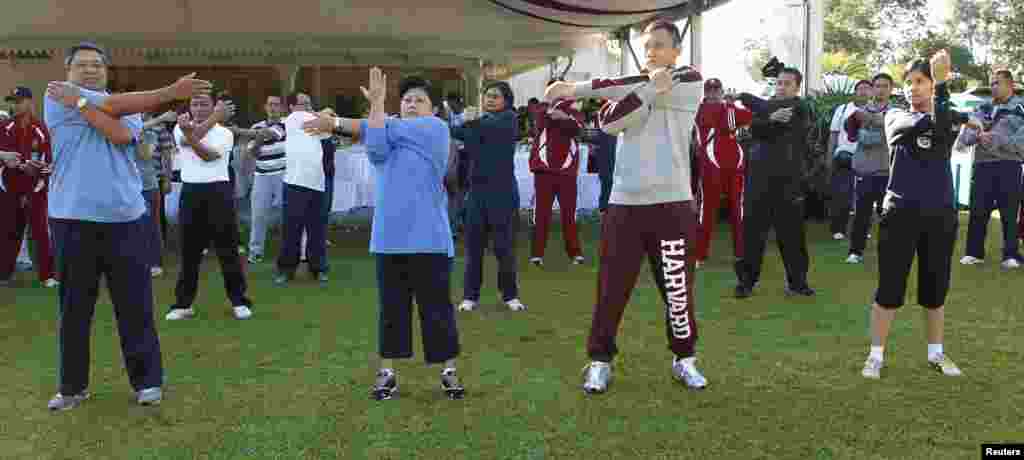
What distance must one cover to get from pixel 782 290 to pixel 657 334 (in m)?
2.05

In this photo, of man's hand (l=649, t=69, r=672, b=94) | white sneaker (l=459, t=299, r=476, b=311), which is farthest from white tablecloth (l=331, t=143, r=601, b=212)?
man's hand (l=649, t=69, r=672, b=94)

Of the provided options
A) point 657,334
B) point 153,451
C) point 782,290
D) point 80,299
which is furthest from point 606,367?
point 782,290

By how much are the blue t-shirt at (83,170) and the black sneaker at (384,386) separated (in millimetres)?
1512

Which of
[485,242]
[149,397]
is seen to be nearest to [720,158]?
[485,242]

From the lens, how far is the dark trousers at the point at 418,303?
4.73m

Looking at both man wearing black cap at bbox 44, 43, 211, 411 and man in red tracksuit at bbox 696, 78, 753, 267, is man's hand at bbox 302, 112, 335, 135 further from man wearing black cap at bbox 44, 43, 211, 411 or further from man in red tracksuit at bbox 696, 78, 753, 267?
man in red tracksuit at bbox 696, 78, 753, 267

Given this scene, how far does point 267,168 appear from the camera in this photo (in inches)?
374

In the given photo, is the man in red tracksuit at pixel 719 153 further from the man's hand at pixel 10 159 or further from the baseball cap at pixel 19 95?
the baseball cap at pixel 19 95

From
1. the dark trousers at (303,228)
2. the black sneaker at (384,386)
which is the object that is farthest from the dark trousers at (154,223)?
the black sneaker at (384,386)

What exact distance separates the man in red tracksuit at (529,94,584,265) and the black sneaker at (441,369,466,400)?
4.60m

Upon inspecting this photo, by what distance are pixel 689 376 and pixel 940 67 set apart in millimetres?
2111

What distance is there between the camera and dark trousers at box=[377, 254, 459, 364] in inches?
186

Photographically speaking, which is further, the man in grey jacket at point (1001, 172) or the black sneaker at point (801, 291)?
the man in grey jacket at point (1001, 172)

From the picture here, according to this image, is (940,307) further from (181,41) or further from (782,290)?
(181,41)
